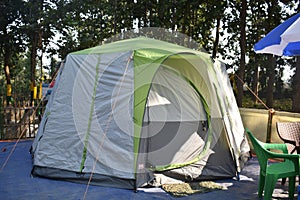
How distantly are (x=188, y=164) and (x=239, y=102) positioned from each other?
6.00m

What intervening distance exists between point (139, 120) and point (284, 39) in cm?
189

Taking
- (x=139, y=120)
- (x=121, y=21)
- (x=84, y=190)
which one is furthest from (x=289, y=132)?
(x=121, y=21)

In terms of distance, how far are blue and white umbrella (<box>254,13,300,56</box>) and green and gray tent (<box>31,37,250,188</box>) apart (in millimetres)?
852

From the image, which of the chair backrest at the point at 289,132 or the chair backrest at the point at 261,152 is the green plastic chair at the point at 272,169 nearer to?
the chair backrest at the point at 261,152

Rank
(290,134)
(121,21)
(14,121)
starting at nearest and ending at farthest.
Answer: (290,134) → (14,121) → (121,21)

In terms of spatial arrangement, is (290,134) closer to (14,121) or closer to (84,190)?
(84,190)

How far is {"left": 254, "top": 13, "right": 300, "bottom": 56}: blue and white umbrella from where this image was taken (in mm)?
3406

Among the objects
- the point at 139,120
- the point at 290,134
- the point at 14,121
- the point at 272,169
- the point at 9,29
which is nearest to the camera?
the point at 272,169

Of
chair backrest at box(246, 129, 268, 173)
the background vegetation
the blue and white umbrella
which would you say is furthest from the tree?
chair backrest at box(246, 129, 268, 173)

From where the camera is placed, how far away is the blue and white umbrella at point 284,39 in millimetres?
3406

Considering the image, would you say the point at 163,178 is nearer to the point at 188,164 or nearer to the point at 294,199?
the point at 188,164

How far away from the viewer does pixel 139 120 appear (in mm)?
4055

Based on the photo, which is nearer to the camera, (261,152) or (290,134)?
(261,152)

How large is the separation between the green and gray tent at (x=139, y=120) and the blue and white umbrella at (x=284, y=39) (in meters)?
0.85
